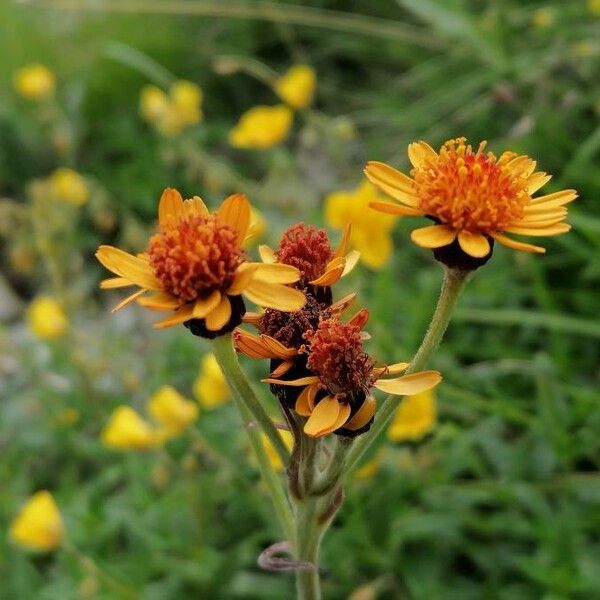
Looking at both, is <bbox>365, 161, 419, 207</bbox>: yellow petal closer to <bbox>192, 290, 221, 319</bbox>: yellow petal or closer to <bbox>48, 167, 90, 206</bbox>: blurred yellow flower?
<bbox>192, 290, 221, 319</bbox>: yellow petal

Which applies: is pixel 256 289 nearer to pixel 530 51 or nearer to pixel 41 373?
pixel 41 373

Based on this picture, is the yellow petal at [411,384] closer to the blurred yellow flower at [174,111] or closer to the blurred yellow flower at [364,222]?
the blurred yellow flower at [364,222]

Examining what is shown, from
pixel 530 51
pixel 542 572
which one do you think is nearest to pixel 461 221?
pixel 542 572

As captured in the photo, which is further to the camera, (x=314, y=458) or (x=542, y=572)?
(x=542, y=572)

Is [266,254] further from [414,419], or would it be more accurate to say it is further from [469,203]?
[414,419]

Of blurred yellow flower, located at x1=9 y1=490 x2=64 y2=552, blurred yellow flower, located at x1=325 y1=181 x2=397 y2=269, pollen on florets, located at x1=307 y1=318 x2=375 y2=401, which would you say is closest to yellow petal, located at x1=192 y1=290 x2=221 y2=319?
pollen on florets, located at x1=307 y1=318 x2=375 y2=401

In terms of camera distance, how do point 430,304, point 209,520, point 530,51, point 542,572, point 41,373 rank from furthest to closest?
point 530,51 < point 41,373 < point 430,304 < point 209,520 < point 542,572
